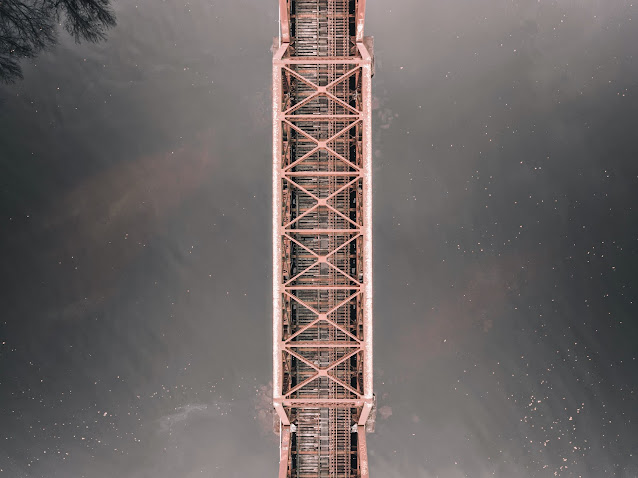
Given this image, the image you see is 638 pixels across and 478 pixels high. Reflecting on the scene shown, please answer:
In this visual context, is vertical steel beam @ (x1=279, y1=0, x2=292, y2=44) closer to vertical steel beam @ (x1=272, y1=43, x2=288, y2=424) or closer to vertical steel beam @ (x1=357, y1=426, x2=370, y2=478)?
vertical steel beam @ (x1=272, y1=43, x2=288, y2=424)

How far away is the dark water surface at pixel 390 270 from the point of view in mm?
14336

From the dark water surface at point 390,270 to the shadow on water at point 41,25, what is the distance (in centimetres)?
56

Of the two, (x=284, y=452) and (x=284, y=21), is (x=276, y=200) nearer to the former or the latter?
(x=284, y=21)

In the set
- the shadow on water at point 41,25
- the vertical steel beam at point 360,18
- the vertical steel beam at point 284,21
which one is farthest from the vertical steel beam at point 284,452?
the shadow on water at point 41,25

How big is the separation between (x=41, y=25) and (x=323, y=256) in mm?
16784

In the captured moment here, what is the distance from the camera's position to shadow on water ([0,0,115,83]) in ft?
47.9

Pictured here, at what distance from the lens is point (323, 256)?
37.0ft

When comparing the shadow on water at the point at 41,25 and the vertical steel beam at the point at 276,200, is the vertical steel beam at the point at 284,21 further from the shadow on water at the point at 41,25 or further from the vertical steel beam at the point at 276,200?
the shadow on water at the point at 41,25

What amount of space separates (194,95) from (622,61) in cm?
1926

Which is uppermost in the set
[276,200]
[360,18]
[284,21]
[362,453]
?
[284,21]

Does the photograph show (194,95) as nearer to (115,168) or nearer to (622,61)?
(115,168)

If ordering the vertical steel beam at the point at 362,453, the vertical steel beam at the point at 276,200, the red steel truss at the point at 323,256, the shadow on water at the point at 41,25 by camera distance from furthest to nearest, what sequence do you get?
the shadow on water at the point at 41,25, the red steel truss at the point at 323,256, the vertical steel beam at the point at 362,453, the vertical steel beam at the point at 276,200

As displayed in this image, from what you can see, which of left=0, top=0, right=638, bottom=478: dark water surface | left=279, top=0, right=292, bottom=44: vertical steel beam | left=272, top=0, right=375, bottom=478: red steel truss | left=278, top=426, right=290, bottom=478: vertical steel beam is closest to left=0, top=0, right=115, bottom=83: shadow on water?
left=0, top=0, right=638, bottom=478: dark water surface

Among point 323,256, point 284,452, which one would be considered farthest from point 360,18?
point 284,452
